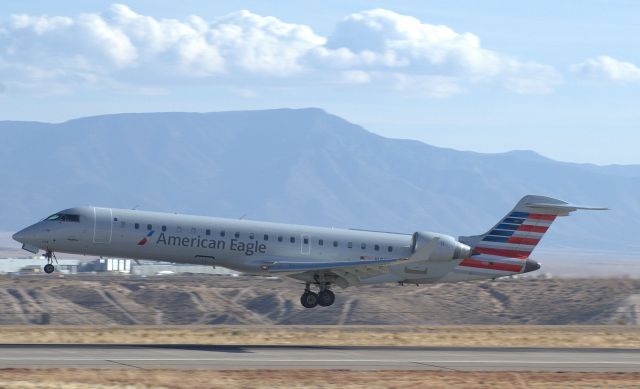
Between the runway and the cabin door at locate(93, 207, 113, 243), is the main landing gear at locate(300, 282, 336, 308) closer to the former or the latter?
the runway

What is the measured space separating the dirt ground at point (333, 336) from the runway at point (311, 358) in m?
2.76

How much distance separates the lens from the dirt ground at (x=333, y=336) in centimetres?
3916

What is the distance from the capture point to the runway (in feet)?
99.1

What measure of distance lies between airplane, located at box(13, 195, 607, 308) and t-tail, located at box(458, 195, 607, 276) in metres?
0.04

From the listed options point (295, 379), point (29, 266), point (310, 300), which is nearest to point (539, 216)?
point (310, 300)

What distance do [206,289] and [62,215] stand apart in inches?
1078

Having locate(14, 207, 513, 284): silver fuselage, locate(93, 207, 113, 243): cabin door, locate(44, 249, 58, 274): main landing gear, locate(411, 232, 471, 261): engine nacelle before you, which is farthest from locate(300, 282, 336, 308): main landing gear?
locate(44, 249, 58, 274): main landing gear

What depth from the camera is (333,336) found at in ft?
139

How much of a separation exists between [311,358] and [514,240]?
47.9 ft

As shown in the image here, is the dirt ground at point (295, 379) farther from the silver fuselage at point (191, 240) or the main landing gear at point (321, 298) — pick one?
the main landing gear at point (321, 298)

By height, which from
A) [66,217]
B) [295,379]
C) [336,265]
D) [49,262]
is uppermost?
[66,217]

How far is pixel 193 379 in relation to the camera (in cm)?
2711

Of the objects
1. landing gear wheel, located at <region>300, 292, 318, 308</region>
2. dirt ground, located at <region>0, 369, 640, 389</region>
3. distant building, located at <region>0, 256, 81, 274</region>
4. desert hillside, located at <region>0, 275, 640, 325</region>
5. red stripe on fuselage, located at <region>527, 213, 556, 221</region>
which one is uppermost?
red stripe on fuselage, located at <region>527, 213, 556, 221</region>

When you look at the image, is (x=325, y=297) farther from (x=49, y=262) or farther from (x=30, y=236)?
(x=30, y=236)
